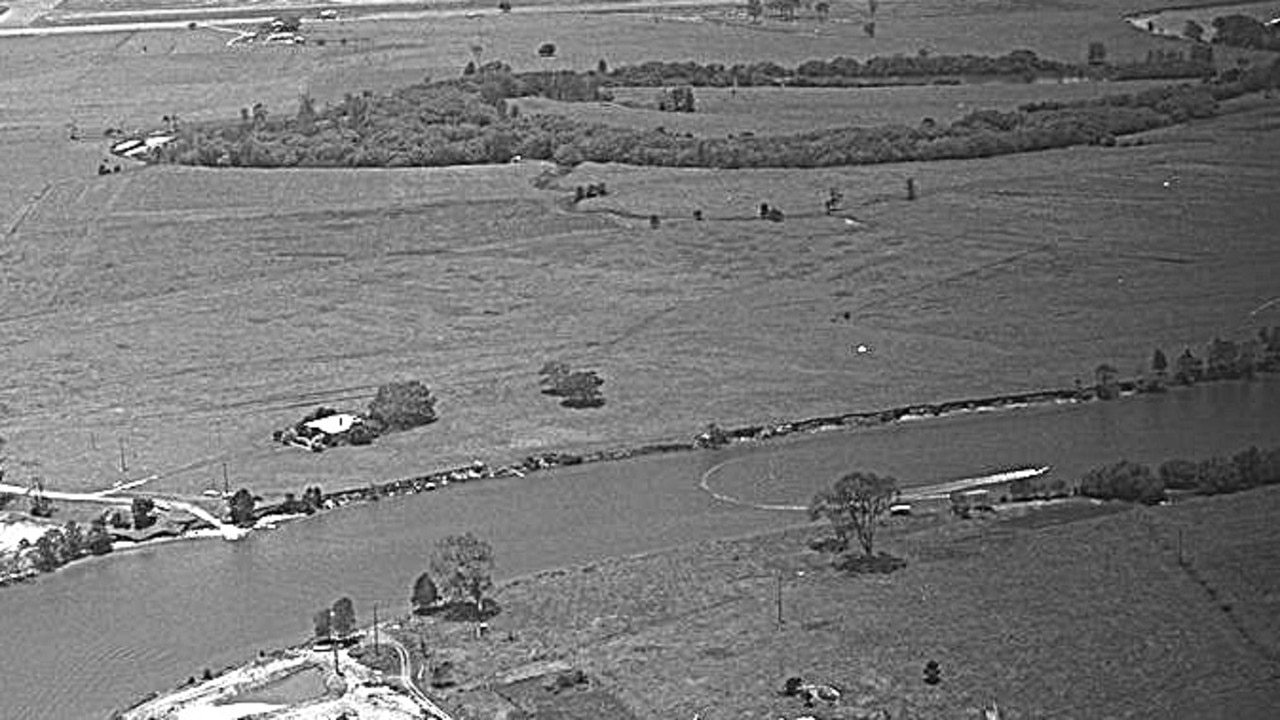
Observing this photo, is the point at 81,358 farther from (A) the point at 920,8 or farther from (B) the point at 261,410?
(A) the point at 920,8

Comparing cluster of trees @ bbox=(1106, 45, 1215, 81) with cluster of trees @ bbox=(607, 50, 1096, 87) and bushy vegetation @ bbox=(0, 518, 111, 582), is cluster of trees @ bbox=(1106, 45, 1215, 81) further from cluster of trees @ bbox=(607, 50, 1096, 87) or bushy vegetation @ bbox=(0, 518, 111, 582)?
bushy vegetation @ bbox=(0, 518, 111, 582)

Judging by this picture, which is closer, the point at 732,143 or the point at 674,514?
the point at 674,514

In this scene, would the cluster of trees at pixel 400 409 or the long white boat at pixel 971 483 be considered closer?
the long white boat at pixel 971 483

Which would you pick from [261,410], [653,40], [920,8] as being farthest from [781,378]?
[920,8]

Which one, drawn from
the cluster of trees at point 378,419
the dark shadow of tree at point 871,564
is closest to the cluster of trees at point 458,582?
the dark shadow of tree at point 871,564

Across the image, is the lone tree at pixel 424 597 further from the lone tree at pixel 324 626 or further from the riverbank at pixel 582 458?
the riverbank at pixel 582 458

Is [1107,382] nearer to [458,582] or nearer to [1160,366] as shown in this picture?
[1160,366]

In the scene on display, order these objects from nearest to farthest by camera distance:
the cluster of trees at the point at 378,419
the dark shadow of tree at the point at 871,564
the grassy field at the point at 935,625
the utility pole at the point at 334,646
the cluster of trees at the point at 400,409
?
the grassy field at the point at 935,625 < the utility pole at the point at 334,646 < the dark shadow of tree at the point at 871,564 < the cluster of trees at the point at 378,419 < the cluster of trees at the point at 400,409

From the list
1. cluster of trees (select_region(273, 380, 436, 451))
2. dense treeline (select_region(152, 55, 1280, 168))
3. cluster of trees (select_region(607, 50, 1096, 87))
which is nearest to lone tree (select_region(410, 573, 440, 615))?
cluster of trees (select_region(273, 380, 436, 451))
